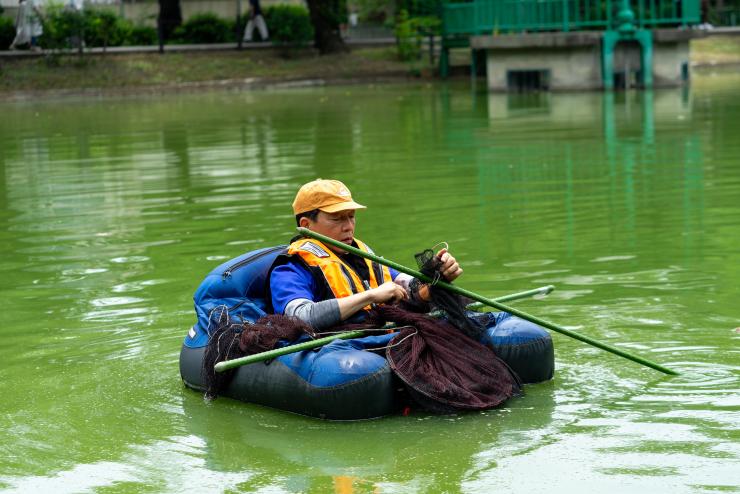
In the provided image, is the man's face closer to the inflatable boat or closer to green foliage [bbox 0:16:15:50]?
the inflatable boat

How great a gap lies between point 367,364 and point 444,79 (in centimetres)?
3194

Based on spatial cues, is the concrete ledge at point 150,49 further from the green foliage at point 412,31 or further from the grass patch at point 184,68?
the green foliage at point 412,31

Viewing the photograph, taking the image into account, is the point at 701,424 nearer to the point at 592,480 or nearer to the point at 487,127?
the point at 592,480

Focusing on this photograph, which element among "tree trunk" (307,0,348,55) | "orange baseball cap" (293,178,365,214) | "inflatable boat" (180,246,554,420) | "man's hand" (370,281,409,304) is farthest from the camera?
"tree trunk" (307,0,348,55)

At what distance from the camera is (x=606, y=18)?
30.1 metres

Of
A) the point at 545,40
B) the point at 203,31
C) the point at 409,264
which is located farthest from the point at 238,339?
the point at 203,31

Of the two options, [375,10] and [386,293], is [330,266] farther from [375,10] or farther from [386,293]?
[375,10]

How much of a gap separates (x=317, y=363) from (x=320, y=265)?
58 centimetres

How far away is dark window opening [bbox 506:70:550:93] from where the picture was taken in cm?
3112

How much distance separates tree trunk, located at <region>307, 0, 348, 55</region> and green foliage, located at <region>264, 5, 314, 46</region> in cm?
30

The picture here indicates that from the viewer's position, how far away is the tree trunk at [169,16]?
42531mm

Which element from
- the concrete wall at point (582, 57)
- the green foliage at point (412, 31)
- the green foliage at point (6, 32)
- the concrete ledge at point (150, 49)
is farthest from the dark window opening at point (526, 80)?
Result: the green foliage at point (6, 32)

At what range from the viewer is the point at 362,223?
1253 centimetres

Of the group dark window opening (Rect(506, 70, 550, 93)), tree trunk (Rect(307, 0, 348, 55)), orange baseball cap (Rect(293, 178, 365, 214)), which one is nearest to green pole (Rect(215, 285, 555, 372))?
orange baseball cap (Rect(293, 178, 365, 214))
